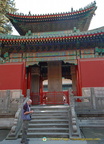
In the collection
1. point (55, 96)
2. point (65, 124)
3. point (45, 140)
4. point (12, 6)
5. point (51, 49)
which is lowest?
point (45, 140)

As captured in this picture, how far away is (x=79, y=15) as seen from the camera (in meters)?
9.95

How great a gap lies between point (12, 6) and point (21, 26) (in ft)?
37.5

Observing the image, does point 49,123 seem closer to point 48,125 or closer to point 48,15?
point 48,125

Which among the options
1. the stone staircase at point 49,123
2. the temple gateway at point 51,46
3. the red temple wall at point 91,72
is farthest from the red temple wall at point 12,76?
the red temple wall at point 91,72

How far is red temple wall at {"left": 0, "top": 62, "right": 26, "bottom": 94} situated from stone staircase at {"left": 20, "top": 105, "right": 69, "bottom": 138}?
2.41 metres

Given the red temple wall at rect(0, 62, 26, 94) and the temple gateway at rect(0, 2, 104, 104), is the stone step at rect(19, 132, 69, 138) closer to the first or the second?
the temple gateway at rect(0, 2, 104, 104)

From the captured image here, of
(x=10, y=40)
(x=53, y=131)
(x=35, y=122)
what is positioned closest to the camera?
(x=53, y=131)

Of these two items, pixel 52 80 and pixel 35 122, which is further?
pixel 52 80

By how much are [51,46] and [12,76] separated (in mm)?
3571

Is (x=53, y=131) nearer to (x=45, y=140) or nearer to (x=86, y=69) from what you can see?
(x=45, y=140)

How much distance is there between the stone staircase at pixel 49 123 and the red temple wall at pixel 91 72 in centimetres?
247

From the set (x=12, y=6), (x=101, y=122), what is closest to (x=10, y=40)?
(x=101, y=122)

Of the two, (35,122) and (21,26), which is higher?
(21,26)

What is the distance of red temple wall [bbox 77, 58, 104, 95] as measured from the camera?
8.02 m
